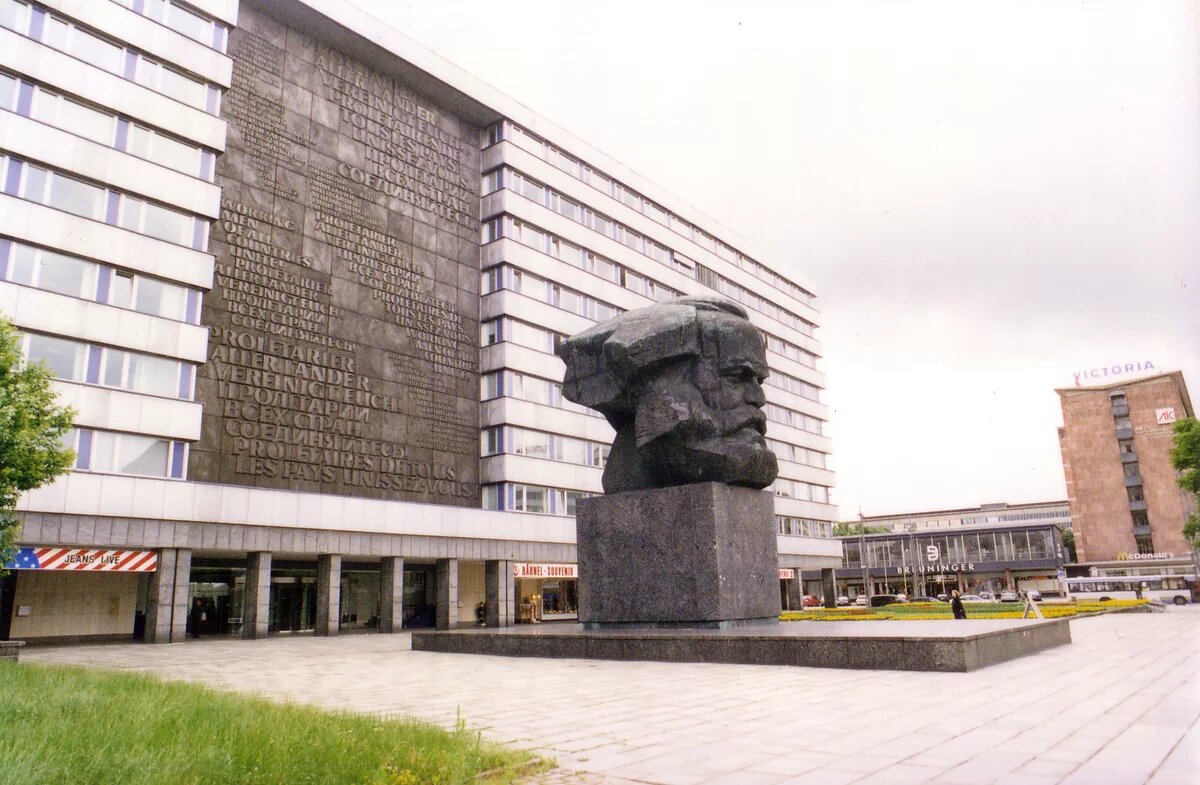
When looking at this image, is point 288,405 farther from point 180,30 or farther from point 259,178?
point 180,30

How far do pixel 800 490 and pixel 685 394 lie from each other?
4880cm

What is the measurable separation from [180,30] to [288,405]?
1538 cm

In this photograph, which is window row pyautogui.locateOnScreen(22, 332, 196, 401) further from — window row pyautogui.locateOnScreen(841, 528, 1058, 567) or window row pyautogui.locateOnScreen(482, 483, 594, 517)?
window row pyautogui.locateOnScreen(841, 528, 1058, 567)

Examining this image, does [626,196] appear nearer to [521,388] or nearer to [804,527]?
[521,388]

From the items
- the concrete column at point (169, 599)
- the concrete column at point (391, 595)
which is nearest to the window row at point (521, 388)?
the concrete column at point (391, 595)

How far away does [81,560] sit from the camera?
27141 millimetres

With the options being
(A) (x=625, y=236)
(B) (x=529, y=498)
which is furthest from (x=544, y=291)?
(B) (x=529, y=498)

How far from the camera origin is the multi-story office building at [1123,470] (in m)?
85.0

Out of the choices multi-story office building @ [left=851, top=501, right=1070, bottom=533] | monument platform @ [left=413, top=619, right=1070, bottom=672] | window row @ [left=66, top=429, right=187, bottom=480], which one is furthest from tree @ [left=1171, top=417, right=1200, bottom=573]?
multi-story office building @ [left=851, top=501, right=1070, bottom=533]

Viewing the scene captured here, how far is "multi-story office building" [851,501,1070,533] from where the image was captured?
4786 inches

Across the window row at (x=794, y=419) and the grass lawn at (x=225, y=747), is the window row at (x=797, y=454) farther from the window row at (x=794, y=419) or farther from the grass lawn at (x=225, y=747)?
the grass lawn at (x=225, y=747)

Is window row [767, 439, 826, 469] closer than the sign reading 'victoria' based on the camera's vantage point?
No

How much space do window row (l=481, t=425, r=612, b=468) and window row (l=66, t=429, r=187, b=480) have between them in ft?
48.0

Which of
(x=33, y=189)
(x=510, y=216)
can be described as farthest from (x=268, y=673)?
(x=510, y=216)
